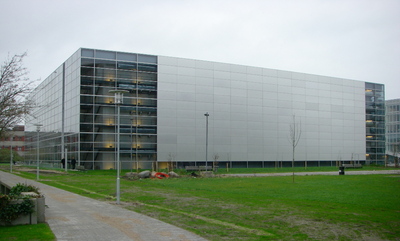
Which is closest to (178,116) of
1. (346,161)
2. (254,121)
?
(254,121)

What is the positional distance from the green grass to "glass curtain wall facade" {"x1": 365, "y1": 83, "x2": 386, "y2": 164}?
82.3m

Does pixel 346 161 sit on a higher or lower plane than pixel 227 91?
lower

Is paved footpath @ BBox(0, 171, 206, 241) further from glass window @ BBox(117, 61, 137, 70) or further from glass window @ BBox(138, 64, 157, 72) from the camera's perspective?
glass window @ BBox(138, 64, 157, 72)

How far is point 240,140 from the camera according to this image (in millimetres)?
67375

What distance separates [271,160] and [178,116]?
1975cm

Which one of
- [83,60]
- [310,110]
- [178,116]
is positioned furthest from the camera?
[310,110]

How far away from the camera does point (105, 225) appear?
12.4 m

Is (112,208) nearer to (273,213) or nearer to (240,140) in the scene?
(273,213)

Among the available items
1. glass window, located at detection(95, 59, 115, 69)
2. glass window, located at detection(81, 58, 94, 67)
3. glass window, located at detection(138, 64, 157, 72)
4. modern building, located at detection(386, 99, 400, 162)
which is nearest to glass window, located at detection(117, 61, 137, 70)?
glass window, located at detection(138, 64, 157, 72)

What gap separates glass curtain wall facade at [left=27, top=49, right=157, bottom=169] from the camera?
58.6 meters

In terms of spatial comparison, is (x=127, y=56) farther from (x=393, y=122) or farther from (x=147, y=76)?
(x=393, y=122)

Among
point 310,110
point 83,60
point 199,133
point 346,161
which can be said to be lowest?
point 346,161

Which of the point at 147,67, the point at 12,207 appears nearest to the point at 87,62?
the point at 147,67

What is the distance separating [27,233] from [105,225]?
2301 millimetres
